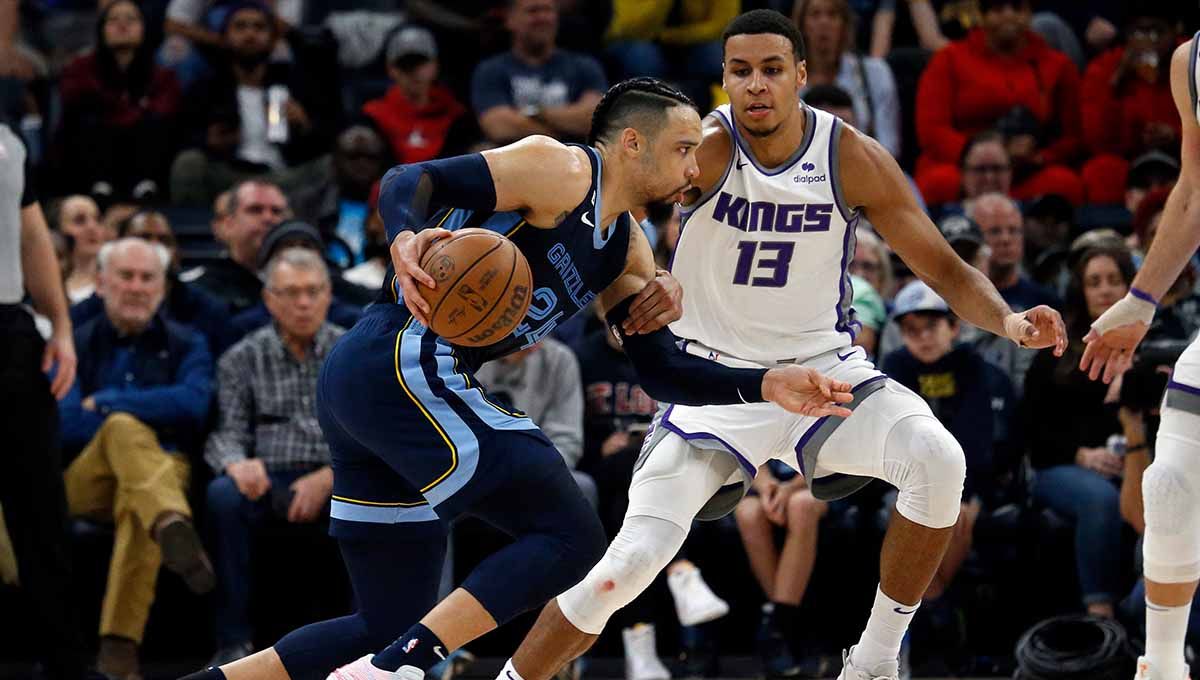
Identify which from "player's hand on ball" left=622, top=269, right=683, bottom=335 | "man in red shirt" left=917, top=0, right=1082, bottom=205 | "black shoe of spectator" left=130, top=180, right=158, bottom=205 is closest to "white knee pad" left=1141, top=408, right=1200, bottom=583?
"player's hand on ball" left=622, top=269, right=683, bottom=335

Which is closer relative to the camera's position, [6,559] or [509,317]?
[509,317]

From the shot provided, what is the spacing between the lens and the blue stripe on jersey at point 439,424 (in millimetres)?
4297

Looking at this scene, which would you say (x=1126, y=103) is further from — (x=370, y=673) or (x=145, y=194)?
(x=370, y=673)

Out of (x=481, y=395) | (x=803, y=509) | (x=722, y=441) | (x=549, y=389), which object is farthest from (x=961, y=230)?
(x=481, y=395)

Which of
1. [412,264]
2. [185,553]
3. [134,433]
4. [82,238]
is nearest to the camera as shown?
[412,264]

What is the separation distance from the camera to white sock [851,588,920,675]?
5.11m

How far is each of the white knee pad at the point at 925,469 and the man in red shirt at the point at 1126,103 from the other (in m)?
5.19

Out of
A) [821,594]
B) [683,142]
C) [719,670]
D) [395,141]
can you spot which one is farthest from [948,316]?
[395,141]

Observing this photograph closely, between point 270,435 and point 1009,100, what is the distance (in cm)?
491

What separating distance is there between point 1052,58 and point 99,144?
226 inches

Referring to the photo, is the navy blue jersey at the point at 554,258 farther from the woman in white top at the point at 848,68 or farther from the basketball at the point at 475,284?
the woman in white top at the point at 848,68

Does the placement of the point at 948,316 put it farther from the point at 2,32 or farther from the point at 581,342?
the point at 2,32

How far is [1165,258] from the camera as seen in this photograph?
509 cm

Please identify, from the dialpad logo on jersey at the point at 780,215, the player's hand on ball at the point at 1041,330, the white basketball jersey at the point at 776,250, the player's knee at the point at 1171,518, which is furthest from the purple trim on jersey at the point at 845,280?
the player's knee at the point at 1171,518
